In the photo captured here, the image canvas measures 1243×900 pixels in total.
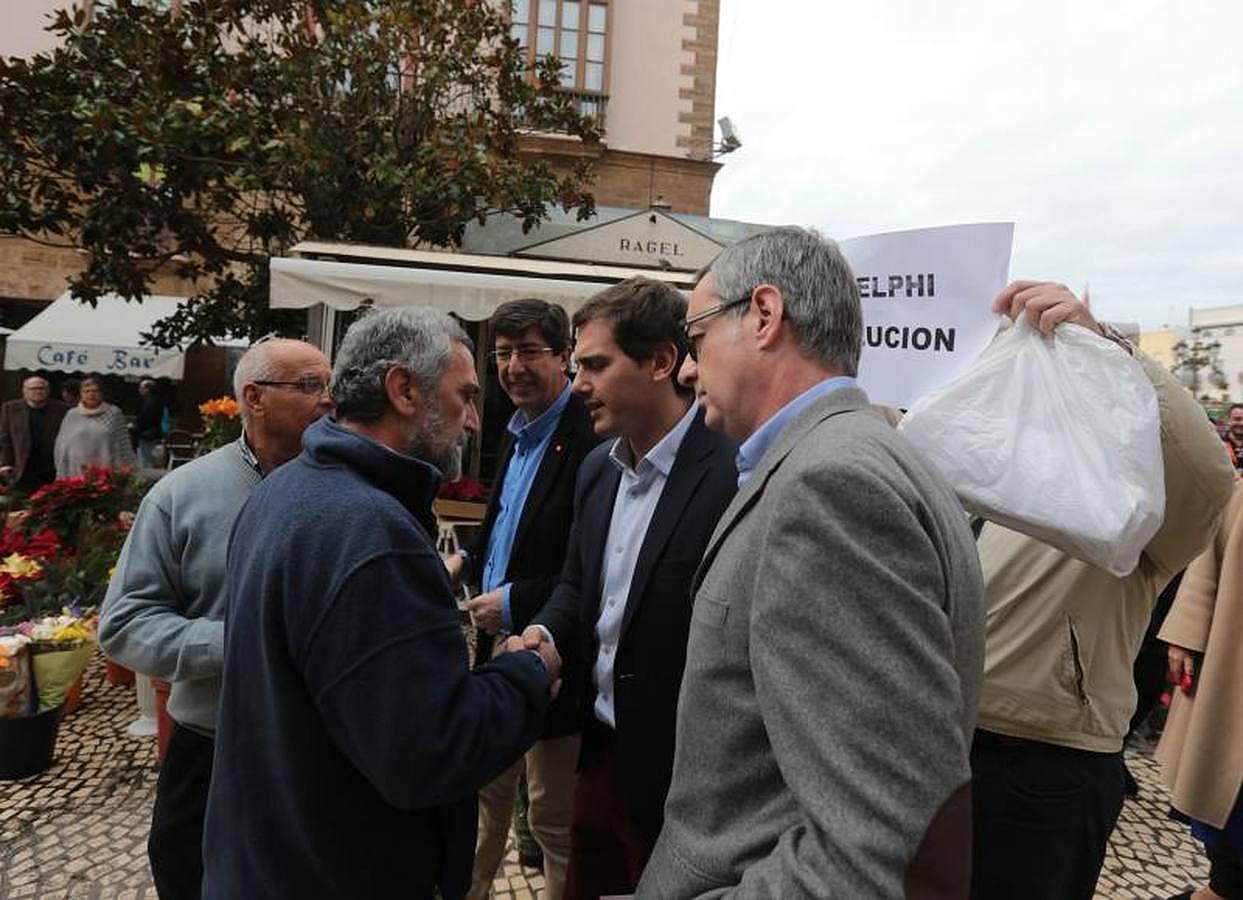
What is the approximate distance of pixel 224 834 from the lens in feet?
4.75

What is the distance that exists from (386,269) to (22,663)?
384 centimetres

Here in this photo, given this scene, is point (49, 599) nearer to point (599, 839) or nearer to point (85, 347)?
point (599, 839)

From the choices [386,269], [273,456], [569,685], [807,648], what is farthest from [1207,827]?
[386,269]

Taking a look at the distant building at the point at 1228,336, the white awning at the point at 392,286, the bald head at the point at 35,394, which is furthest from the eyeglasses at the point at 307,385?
the distant building at the point at 1228,336

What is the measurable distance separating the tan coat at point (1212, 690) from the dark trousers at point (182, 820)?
307 centimetres

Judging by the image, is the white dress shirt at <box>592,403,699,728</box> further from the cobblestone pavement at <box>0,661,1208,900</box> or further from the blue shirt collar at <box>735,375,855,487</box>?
the cobblestone pavement at <box>0,661,1208,900</box>

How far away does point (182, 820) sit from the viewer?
212 centimetres

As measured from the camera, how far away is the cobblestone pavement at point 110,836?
3002 mm

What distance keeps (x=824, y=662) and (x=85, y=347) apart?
16609mm

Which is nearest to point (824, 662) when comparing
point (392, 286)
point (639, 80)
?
point (392, 286)

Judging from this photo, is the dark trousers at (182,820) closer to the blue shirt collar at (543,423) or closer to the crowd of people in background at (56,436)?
the blue shirt collar at (543,423)

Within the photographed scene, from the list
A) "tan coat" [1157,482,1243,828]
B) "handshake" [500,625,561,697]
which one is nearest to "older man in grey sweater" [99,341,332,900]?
"handshake" [500,625,561,697]

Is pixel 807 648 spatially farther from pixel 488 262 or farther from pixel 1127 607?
pixel 488 262

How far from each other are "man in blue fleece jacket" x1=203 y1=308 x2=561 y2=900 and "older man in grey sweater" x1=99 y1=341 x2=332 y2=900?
2.25 ft
